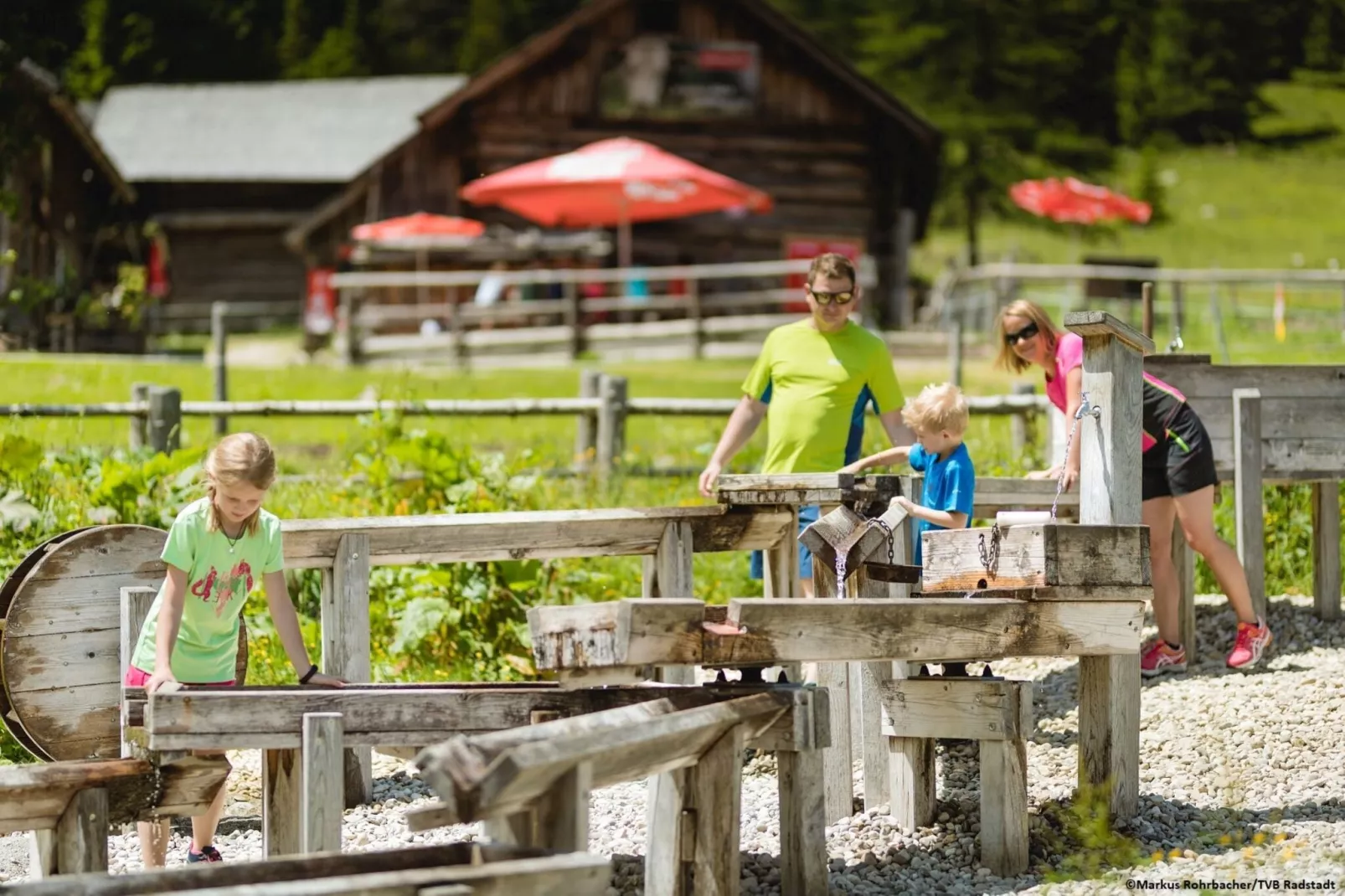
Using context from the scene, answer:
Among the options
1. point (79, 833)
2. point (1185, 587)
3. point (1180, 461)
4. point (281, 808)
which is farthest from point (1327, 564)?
point (79, 833)

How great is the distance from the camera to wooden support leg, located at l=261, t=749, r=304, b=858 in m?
4.57

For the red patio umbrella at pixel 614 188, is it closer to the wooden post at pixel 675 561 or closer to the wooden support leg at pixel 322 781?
A: the wooden post at pixel 675 561

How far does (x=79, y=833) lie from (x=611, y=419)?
657 centimetres

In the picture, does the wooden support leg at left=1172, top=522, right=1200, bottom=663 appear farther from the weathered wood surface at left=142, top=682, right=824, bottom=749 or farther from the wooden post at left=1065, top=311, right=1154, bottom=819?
the weathered wood surface at left=142, top=682, right=824, bottom=749

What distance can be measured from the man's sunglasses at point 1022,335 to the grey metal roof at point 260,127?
2753 centimetres

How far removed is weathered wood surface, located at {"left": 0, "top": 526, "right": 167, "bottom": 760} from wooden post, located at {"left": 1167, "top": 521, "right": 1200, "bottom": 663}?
3.94 metres

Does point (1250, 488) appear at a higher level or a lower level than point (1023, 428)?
lower

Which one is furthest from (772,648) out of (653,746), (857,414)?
(857,414)

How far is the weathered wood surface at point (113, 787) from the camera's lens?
414cm

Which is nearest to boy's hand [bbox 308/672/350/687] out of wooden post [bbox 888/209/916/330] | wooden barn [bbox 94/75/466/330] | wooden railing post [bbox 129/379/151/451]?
wooden railing post [bbox 129/379/151/451]

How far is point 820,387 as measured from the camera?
6.38 m

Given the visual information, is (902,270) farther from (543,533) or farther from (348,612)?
(348,612)

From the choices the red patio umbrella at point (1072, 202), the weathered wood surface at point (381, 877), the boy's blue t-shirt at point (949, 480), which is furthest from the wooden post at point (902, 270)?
the weathered wood surface at point (381, 877)

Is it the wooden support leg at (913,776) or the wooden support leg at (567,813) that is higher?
the wooden support leg at (567,813)
